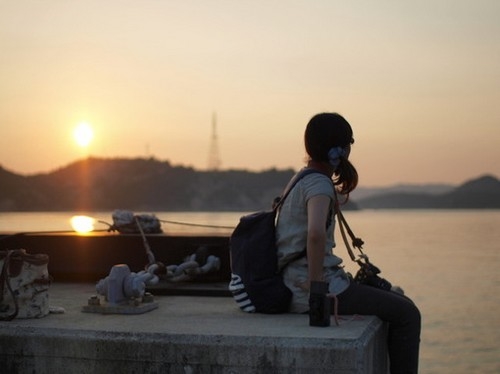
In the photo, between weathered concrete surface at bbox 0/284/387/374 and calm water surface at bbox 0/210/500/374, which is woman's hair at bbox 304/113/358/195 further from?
calm water surface at bbox 0/210/500/374

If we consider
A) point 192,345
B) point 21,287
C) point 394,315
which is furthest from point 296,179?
point 21,287

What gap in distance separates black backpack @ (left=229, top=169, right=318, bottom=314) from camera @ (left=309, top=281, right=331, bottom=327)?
39 cm

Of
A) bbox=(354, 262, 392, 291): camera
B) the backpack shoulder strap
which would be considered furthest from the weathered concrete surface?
the backpack shoulder strap

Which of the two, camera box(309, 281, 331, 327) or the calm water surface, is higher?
Result: camera box(309, 281, 331, 327)

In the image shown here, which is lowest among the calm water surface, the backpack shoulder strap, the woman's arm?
the calm water surface

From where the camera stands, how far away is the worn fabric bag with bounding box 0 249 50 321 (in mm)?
5559

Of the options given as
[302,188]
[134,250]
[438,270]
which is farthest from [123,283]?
[438,270]

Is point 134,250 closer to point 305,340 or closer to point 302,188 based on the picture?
point 302,188

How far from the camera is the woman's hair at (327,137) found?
525 cm

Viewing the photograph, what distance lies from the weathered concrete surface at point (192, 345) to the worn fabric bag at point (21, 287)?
0.10 meters

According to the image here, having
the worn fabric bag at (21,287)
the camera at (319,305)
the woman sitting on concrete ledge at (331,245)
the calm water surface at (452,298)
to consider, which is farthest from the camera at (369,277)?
the calm water surface at (452,298)

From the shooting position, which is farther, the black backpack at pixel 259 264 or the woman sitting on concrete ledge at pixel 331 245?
the black backpack at pixel 259 264

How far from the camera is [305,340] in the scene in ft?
15.1

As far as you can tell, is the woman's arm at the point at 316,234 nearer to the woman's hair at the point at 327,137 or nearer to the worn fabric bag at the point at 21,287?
the woman's hair at the point at 327,137
